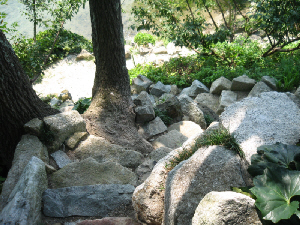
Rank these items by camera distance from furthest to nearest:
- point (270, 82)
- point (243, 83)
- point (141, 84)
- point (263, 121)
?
point (141, 84), point (243, 83), point (270, 82), point (263, 121)

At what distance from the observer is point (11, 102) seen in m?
3.00

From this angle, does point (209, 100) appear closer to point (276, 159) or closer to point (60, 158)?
point (60, 158)

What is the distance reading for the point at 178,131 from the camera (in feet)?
15.6

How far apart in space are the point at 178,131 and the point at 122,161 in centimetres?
158

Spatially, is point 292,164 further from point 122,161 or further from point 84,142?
point 84,142

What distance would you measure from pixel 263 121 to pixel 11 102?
2.89m

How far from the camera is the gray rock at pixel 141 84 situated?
6.92m

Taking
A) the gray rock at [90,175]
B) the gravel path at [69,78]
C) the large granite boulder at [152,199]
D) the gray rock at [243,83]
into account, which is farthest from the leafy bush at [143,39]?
the large granite boulder at [152,199]

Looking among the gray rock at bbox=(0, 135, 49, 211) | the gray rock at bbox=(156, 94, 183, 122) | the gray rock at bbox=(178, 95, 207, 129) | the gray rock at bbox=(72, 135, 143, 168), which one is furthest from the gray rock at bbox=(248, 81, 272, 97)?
the gray rock at bbox=(0, 135, 49, 211)

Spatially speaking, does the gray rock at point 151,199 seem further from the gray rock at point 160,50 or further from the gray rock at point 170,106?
the gray rock at point 160,50

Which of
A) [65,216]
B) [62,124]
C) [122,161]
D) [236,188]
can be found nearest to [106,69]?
[62,124]

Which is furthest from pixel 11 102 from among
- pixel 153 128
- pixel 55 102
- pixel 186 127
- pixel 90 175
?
pixel 55 102

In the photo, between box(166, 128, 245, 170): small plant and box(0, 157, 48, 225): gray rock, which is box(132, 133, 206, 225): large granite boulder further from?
box(0, 157, 48, 225): gray rock

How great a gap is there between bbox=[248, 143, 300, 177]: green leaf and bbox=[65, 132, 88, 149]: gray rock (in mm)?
2431
